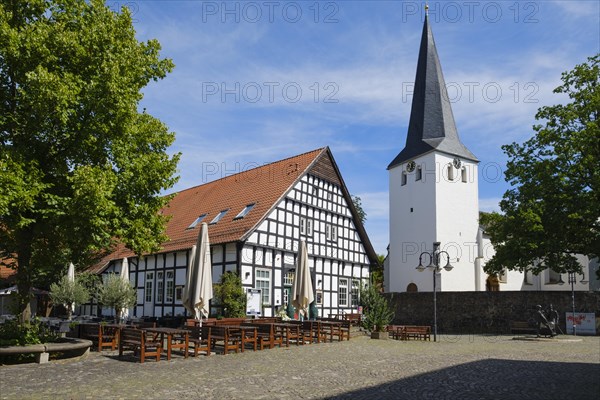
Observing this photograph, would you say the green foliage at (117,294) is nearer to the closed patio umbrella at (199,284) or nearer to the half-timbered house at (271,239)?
the closed patio umbrella at (199,284)

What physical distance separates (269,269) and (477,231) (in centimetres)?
2296

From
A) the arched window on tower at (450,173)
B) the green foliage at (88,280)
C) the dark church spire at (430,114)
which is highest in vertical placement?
the dark church spire at (430,114)

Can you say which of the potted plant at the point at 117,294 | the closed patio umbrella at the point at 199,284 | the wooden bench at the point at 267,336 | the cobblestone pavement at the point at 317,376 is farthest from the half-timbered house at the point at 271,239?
the cobblestone pavement at the point at 317,376

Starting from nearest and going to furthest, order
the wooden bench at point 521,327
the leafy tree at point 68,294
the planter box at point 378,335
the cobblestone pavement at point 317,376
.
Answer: the cobblestone pavement at point 317,376, the planter box at point 378,335, the leafy tree at point 68,294, the wooden bench at point 521,327

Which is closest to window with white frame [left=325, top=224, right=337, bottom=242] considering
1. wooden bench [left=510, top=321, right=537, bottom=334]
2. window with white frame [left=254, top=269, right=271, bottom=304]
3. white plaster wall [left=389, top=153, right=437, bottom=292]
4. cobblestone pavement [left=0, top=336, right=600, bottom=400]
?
window with white frame [left=254, top=269, right=271, bottom=304]

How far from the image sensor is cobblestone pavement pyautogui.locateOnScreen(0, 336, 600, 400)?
8445 millimetres

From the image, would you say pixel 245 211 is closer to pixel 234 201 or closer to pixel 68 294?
pixel 234 201

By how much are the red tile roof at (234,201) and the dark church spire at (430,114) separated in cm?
1643

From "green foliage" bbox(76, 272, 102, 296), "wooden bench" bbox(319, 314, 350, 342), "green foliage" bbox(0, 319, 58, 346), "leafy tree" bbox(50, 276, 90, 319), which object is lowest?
"wooden bench" bbox(319, 314, 350, 342)

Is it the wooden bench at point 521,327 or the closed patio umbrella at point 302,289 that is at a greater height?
the closed patio umbrella at point 302,289

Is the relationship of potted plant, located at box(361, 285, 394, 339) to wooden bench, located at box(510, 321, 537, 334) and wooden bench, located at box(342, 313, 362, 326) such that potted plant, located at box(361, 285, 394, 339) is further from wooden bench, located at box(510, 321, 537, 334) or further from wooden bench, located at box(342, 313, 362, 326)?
wooden bench, located at box(510, 321, 537, 334)

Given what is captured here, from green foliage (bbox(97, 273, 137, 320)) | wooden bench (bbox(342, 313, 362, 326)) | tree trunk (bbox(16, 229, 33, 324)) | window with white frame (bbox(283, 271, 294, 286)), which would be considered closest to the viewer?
tree trunk (bbox(16, 229, 33, 324))

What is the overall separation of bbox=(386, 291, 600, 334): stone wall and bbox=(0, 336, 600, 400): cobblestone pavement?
967cm

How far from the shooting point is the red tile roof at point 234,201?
78.4ft
